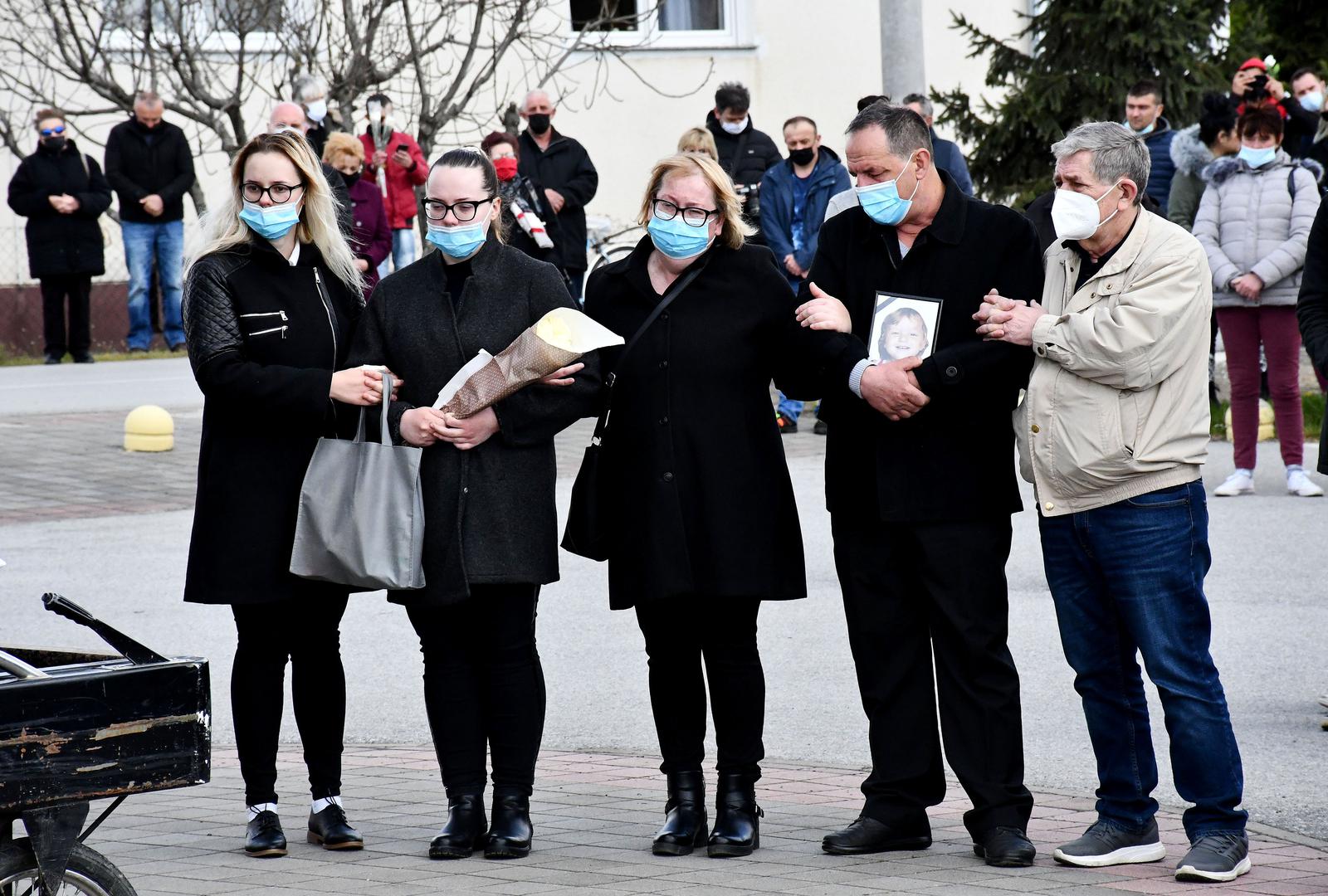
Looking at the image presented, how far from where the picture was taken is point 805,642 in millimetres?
7980

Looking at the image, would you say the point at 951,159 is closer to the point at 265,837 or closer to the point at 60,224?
the point at 265,837

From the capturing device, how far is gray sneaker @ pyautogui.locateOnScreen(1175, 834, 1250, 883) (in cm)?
483

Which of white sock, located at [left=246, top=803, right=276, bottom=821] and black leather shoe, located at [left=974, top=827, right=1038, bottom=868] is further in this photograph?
white sock, located at [left=246, top=803, right=276, bottom=821]

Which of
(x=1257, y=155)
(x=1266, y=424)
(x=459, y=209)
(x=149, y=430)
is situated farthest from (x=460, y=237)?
(x=1266, y=424)

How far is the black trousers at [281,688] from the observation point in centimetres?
538

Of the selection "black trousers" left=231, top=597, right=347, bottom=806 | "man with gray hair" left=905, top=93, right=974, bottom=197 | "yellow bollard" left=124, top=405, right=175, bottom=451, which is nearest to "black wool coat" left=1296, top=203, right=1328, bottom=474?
"black trousers" left=231, top=597, right=347, bottom=806

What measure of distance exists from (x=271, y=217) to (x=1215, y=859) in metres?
3.05

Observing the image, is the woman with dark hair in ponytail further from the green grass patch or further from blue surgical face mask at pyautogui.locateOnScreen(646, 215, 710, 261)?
the green grass patch

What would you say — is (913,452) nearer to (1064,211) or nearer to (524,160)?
(1064,211)

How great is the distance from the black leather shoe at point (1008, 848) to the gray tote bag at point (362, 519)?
166 cm

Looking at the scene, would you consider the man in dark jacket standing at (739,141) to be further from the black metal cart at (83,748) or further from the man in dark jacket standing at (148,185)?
the black metal cart at (83,748)

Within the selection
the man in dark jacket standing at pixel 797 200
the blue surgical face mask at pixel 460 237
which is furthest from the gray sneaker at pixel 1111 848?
the man in dark jacket standing at pixel 797 200

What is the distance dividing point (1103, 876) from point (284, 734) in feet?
10.3

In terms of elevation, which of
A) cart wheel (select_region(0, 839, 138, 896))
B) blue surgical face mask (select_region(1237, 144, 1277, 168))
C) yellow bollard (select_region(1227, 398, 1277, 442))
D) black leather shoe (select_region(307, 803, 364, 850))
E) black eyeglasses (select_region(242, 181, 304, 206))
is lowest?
black leather shoe (select_region(307, 803, 364, 850))
